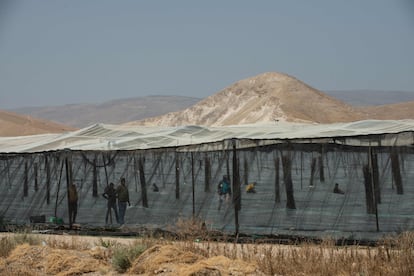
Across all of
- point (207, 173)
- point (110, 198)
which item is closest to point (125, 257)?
point (207, 173)

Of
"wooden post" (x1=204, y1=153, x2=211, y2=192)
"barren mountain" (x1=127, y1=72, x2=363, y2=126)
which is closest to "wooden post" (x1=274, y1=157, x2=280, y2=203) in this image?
"wooden post" (x1=204, y1=153, x2=211, y2=192)

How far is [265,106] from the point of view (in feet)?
267

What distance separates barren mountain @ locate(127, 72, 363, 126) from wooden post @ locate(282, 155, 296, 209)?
2291 inches

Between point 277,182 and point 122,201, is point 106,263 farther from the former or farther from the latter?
point 122,201

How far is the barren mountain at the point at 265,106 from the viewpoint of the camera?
7938 cm

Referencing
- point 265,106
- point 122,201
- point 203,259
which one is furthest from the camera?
point 265,106

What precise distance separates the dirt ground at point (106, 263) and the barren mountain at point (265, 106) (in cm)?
6203

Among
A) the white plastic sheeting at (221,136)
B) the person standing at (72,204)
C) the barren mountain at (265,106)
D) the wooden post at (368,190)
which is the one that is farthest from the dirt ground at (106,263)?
the barren mountain at (265,106)

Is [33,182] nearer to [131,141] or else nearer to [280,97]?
[131,141]

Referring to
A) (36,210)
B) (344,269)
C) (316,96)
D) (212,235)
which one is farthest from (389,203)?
(316,96)

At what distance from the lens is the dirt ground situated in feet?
31.1

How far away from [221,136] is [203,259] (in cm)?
832

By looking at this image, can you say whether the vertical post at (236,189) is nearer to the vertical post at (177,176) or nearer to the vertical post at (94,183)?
the vertical post at (177,176)

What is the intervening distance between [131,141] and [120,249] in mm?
6983
